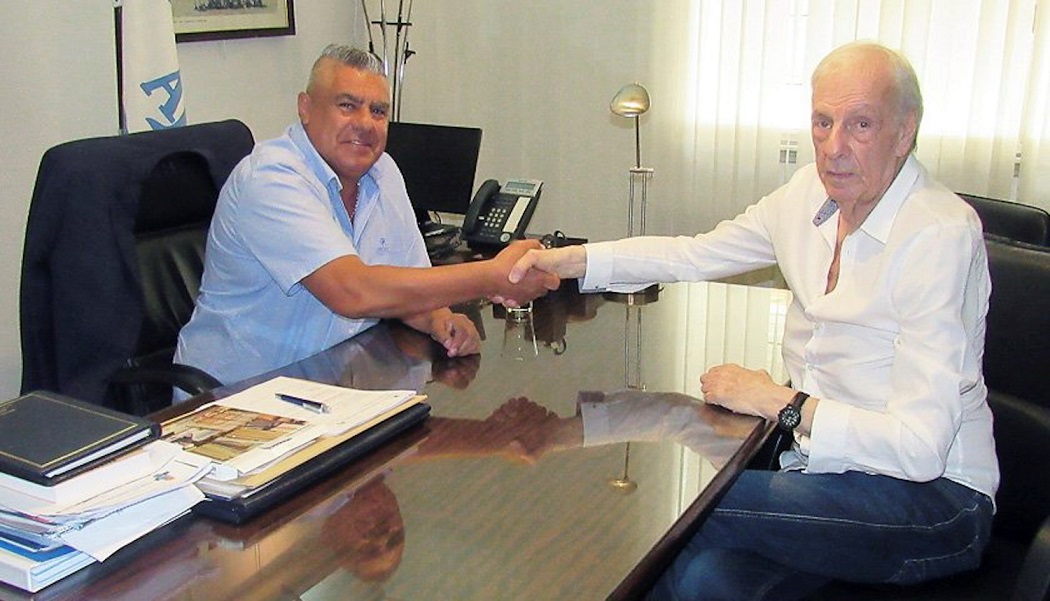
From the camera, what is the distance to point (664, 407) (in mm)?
1795

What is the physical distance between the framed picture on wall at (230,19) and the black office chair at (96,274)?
1.07 meters

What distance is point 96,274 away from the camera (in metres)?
2.13

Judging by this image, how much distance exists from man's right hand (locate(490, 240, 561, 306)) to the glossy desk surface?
164 millimetres

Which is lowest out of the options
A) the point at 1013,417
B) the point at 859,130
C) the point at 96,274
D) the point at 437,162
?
the point at 1013,417

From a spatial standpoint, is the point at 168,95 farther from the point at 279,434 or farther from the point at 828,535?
the point at 828,535

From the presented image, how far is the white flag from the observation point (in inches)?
111

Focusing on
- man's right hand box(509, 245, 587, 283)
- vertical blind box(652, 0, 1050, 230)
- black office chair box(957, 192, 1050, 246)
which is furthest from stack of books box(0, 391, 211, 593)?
vertical blind box(652, 0, 1050, 230)

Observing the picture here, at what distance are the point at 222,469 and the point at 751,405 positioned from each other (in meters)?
0.87

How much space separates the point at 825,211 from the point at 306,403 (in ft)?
3.30

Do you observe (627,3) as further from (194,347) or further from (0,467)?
(0,467)

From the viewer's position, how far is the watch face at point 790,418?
1707mm

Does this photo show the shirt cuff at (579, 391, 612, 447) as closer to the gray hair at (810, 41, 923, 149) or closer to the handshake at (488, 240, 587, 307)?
the handshake at (488, 240, 587, 307)

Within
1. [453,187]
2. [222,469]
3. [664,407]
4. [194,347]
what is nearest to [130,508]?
[222,469]

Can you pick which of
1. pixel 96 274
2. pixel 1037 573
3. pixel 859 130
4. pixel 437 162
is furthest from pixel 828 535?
pixel 437 162
